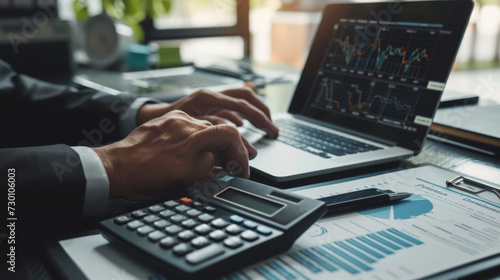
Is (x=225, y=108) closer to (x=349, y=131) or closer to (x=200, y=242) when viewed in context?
(x=349, y=131)

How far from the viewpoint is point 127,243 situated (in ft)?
1.47

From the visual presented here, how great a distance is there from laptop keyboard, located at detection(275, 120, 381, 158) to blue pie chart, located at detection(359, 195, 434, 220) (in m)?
0.19

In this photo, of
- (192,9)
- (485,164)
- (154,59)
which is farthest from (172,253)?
(192,9)

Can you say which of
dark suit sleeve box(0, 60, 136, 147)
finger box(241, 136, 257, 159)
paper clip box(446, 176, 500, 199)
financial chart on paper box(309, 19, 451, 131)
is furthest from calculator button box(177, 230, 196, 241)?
dark suit sleeve box(0, 60, 136, 147)

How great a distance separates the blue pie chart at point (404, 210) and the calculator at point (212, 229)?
91 millimetres

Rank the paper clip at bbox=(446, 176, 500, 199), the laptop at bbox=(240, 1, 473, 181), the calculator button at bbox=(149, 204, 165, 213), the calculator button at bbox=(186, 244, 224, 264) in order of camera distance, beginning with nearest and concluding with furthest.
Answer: the calculator button at bbox=(186, 244, 224, 264) → the calculator button at bbox=(149, 204, 165, 213) → the paper clip at bbox=(446, 176, 500, 199) → the laptop at bbox=(240, 1, 473, 181)

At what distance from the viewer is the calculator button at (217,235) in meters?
0.44

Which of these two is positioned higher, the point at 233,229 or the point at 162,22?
the point at 233,229

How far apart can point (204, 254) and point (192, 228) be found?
2.3 inches

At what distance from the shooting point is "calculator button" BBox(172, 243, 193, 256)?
0.42 m

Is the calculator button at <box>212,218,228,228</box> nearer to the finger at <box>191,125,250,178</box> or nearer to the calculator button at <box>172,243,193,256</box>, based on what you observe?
the calculator button at <box>172,243,193,256</box>

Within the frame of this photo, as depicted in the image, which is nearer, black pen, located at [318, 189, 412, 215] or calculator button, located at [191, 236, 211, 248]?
calculator button, located at [191, 236, 211, 248]

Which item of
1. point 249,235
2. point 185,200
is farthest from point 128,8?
point 249,235

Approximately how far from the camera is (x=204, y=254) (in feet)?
1.36
